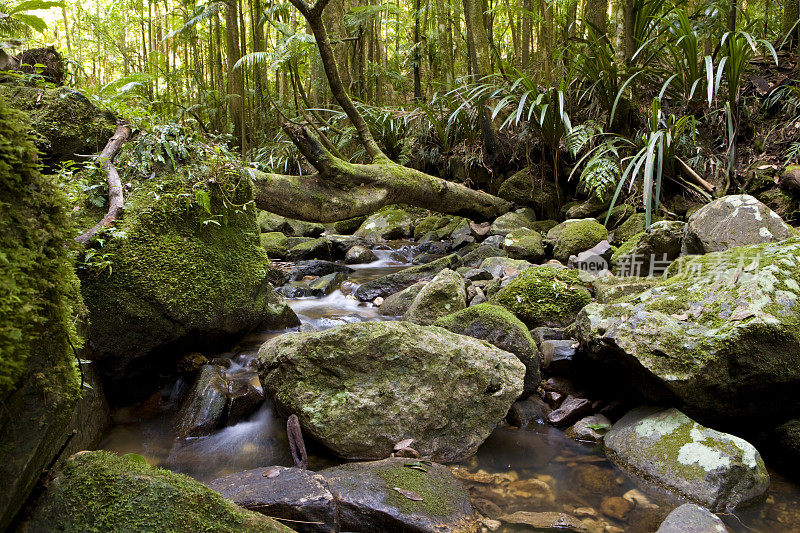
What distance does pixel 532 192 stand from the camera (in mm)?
7223

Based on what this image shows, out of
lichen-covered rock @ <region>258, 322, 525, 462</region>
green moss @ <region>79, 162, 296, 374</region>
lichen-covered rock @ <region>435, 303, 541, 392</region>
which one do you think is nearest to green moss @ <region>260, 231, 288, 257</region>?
green moss @ <region>79, 162, 296, 374</region>

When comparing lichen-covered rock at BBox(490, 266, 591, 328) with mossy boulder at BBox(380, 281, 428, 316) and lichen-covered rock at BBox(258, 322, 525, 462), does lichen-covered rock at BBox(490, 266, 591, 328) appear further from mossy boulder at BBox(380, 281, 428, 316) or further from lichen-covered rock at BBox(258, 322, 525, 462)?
lichen-covered rock at BBox(258, 322, 525, 462)

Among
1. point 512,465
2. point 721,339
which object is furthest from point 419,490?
point 721,339

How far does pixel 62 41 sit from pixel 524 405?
2284cm

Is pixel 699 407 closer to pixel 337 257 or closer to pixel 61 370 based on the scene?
pixel 61 370

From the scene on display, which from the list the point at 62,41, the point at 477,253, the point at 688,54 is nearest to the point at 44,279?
the point at 477,253

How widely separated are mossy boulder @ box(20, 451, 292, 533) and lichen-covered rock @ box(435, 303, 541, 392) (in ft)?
6.88

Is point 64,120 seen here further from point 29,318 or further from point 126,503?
point 126,503

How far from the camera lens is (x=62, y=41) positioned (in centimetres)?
1828

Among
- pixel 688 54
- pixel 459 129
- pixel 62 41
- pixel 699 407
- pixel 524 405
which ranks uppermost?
pixel 62 41

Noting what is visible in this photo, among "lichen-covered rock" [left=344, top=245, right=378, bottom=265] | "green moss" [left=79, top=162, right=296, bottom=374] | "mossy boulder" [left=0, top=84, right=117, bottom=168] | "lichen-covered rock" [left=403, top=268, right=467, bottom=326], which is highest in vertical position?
"mossy boulder" [left=0, top=84, right=117, bottom=168]

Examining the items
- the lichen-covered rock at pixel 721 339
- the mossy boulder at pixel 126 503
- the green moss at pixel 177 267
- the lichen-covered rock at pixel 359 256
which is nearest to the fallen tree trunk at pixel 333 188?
the green moss at pixel 177 267

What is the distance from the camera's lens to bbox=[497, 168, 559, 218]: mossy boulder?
707cm

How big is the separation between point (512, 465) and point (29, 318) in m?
2.29
